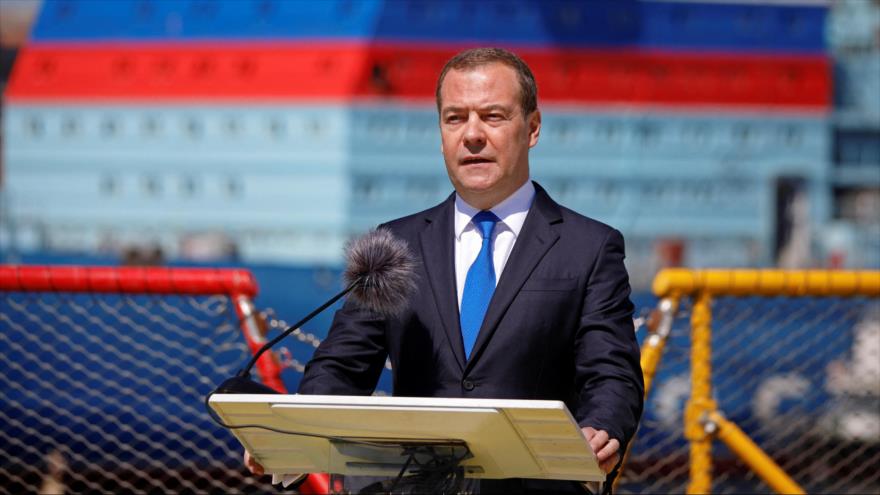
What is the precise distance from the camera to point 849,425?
34.7 ft

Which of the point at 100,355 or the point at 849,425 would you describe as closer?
the point at 100,355

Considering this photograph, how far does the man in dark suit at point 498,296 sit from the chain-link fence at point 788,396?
6037 millimetres

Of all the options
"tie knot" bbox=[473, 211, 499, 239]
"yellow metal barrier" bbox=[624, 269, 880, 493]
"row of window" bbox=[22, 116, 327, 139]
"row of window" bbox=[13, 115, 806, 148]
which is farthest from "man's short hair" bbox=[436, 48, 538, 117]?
"row of window" bbox=[22, 116, 327, 139]

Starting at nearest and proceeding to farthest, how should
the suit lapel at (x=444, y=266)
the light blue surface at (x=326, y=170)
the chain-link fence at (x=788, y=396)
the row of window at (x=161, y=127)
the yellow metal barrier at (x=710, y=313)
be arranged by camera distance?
the suit lapel at (x=444, y=266)
the yellow metal barrier at (x=710, y=313)
the chain-link fence at (x=788, y=396)
the light blue surface at (x=326, y=170)
the row of window at (x=161, y=127)

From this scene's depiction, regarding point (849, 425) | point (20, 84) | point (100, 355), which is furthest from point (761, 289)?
point (20, 84)

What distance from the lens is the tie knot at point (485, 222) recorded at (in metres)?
2.55

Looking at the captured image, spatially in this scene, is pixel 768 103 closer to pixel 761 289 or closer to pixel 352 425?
pixel 761 289

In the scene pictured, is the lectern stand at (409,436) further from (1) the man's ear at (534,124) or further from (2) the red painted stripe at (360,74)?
(2) the red painted stripe at (360,74)

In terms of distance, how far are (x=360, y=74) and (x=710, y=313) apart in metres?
16.1

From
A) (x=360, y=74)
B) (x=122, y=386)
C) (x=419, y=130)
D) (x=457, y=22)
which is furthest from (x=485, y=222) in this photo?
(x=419, y=130)

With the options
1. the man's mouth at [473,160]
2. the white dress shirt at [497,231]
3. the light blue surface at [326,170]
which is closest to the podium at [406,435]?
the white dress shirt at [497,231]

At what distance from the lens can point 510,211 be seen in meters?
2.56

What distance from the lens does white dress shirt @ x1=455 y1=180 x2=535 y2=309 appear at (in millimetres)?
2555

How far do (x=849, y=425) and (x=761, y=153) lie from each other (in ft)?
41.8
